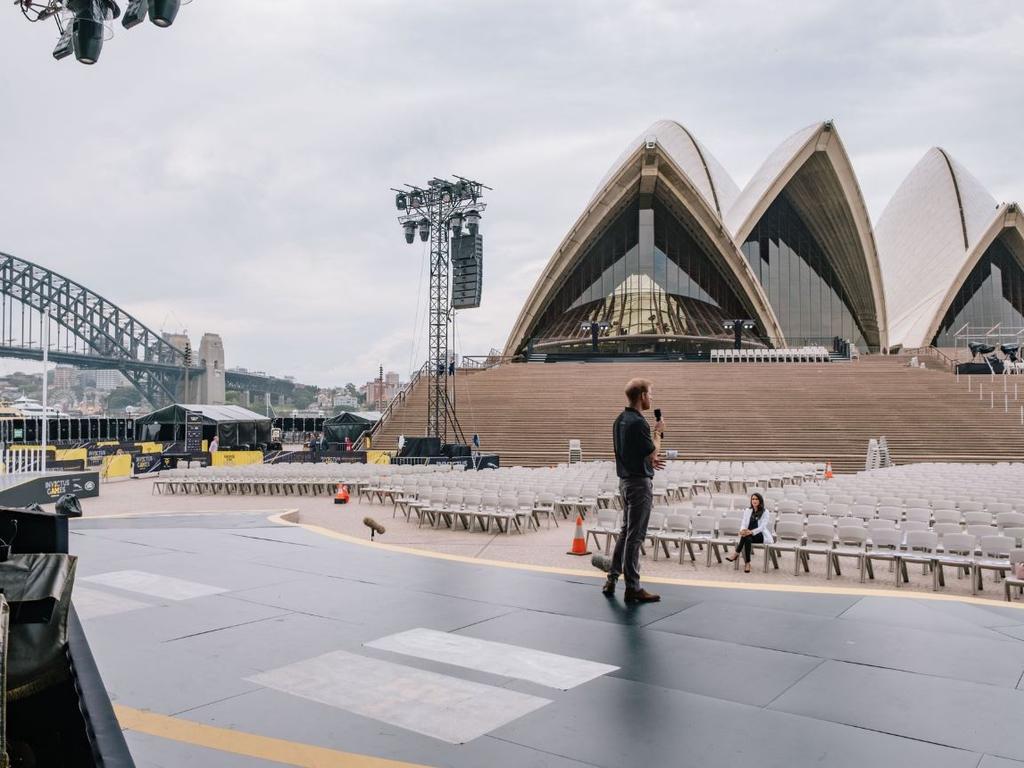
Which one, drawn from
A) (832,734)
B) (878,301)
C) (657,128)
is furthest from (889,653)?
(657,128)

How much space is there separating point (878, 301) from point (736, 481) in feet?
192

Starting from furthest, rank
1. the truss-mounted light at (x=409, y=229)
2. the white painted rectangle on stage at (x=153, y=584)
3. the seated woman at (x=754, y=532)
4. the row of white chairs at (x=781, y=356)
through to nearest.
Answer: the row of white chairs at (x=781, y=356) → the truss-mounted light at (x=409, y=229) → the seated woman at (x=754, y=532) → the white painted rectangle on stage at (x=153, y=584)

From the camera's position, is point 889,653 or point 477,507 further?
point 477,507

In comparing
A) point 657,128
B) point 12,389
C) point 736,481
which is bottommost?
point 736,481

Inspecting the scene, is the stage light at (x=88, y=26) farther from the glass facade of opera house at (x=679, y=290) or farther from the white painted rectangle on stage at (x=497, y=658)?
the glass facade of opera house at (x=679, y=290)

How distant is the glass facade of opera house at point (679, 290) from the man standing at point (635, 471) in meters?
61.8

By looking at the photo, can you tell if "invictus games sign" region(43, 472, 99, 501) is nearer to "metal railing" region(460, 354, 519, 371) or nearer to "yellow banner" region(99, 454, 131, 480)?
"yellow banner" region(99, 454, 131, 480)

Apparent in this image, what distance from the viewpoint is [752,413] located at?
34375 millimetres

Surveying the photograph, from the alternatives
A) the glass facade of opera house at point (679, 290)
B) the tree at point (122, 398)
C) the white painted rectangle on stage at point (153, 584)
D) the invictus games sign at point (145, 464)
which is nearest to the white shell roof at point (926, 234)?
the glass facade of opera house at point (679, 290)

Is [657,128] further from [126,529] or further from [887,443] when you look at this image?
[126,529]

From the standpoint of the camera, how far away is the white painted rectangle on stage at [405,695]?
3740mm

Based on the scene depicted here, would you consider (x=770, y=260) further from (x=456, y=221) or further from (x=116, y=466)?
(x=116, y=466)

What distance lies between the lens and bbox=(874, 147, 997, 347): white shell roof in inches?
2950

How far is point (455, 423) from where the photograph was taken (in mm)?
34875
